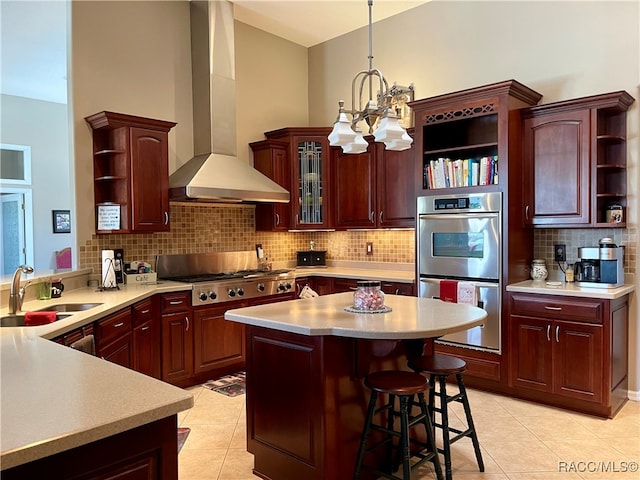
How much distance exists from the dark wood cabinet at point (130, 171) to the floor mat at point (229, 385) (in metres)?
1.48

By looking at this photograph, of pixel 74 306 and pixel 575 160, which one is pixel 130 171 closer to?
pixel 74 306

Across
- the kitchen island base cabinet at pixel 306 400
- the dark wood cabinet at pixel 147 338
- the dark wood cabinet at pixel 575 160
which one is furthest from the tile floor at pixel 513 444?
the dark wood cabinet at pixel 575 160

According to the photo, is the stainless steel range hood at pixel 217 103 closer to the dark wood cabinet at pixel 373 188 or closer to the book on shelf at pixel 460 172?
the dark wood cabinet at pixel 373 188

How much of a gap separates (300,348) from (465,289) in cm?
212

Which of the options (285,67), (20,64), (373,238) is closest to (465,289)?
(373,238)

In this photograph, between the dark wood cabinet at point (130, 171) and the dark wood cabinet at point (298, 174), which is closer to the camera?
the dark wood cabinet at point (130, 171)

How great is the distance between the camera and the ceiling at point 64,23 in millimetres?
4685

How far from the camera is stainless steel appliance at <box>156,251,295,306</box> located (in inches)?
170

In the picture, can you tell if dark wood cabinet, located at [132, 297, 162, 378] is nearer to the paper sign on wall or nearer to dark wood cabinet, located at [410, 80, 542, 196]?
the paper sign on wall

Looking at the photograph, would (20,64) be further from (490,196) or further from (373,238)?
(490,196)

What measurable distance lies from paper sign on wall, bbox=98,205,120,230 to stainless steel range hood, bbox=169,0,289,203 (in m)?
0.70

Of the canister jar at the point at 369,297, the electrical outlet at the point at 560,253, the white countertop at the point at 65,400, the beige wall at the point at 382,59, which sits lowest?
the white countertop at the point at 65,400

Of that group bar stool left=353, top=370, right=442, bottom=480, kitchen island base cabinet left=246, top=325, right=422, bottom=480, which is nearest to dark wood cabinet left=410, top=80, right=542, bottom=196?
kitchen island base cabinet left=246, top=325, right=422, bottom=480

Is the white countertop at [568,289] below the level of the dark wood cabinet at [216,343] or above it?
above
